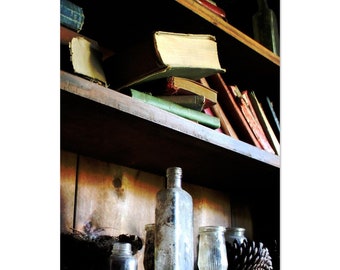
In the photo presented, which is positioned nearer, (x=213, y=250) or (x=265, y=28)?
(x=213, y=250)

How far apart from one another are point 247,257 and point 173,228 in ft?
0.74

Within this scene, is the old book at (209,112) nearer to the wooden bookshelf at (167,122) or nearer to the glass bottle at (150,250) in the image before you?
the wooden bookshelf at (167,122)

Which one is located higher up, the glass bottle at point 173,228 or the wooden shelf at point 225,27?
the wooden shelf at point 225,27

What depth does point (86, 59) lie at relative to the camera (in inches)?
42.1

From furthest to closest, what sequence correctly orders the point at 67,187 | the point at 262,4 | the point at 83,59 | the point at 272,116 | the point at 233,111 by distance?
the point at 262,4, the point at 272,116, the point at 233,111, the point at 67,187, the point at 83,59

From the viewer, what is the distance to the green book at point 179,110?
1.13 metres

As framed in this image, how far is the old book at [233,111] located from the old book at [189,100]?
0.19m

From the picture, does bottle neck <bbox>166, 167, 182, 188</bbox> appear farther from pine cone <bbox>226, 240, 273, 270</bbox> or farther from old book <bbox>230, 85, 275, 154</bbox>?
old book <bbox>230, 85, 275, 154</bbox>

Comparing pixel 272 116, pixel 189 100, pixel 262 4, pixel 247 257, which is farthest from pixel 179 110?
pixel 262 4

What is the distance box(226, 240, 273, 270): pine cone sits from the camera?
1.26 meters

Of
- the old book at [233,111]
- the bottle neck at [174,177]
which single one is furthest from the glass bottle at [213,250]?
the old book at [233,111]

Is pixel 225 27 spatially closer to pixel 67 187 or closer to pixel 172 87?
pixel 172 87

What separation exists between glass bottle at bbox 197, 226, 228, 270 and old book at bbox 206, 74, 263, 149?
26cm
